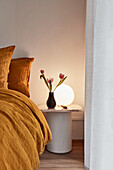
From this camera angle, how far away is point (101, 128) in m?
0.68

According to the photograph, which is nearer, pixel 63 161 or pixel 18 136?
pixel 18 136

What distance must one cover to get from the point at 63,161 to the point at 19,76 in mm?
1057

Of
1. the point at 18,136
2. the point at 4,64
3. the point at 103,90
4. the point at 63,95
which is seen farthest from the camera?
the point at 63,95

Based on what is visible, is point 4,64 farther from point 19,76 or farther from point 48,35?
point 48,35

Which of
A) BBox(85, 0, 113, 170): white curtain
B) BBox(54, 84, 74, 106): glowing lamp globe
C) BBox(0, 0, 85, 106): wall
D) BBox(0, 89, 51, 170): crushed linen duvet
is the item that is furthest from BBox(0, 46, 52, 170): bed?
BBox(0, 0, 85, 106): wall

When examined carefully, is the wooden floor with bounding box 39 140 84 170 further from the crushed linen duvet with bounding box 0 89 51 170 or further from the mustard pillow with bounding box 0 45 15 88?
the mustard pillow with bounding box 0 45 15 88

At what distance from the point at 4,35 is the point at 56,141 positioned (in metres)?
1.55

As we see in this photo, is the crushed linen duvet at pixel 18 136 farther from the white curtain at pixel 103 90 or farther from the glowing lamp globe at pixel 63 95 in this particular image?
the glowing lamp globe at pixel 63 95

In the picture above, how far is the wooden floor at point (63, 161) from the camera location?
1.94m

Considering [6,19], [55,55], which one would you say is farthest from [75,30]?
[6,19]

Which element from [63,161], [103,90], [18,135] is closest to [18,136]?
[18,135]

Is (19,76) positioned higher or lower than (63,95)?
higher

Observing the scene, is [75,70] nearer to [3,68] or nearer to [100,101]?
[3,68]

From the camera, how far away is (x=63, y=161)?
2090mm
